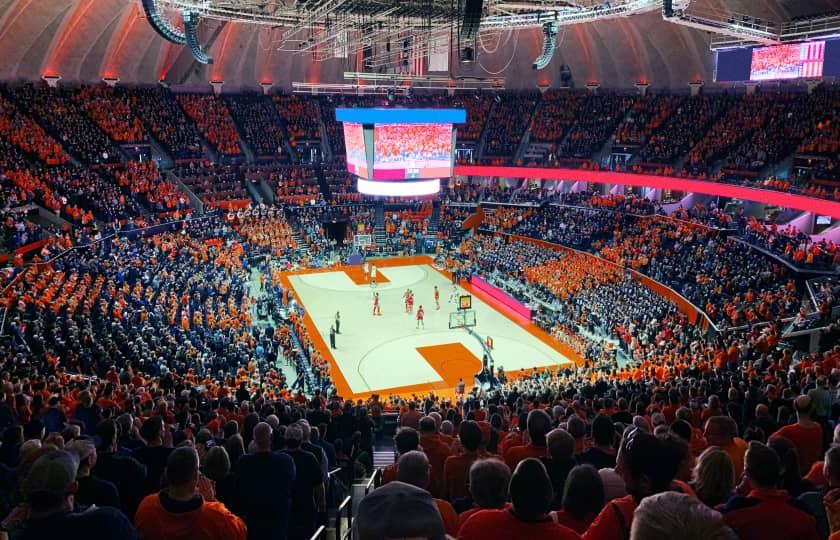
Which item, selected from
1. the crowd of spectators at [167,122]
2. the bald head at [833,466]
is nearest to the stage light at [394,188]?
the crowd of spectators at [167,122]

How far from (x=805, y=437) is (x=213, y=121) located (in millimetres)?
46952

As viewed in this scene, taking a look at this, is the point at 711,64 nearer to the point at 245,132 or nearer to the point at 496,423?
the point at 245,132

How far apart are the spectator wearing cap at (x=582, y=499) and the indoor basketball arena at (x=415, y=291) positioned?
2cm

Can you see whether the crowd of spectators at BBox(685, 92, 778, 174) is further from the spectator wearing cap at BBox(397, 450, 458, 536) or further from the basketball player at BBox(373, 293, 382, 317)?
the spectator wearing cap at BBox(397, 450, 458, 536)

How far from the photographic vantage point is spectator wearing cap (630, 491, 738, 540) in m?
2.40

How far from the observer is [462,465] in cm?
600

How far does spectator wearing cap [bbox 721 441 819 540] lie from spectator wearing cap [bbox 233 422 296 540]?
9.93 ft

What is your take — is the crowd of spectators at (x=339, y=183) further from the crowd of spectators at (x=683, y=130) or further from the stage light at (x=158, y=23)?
the stage light at (x=158, y=23)

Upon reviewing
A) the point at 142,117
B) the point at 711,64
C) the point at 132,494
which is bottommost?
the point at 132,494

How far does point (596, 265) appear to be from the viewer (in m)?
33.1

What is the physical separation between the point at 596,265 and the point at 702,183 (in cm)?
850

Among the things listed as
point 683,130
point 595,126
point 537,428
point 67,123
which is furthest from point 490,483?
point 595,126

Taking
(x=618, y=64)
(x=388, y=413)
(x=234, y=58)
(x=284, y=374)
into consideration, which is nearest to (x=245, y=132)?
(x=234, y=58)

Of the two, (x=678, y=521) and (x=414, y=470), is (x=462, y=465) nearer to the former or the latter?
(x=414, y=470)
